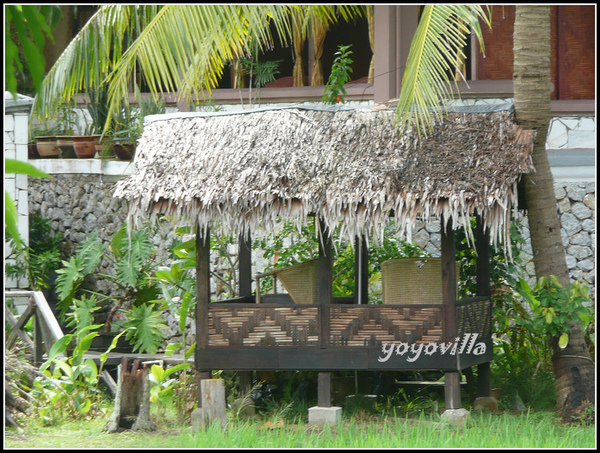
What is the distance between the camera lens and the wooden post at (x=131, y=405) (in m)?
6.33

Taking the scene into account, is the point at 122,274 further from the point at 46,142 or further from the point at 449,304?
the point at 449,304

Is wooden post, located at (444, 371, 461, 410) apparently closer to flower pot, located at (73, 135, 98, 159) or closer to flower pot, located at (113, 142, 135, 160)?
flower pot, located at (113, 142, 135, 160)

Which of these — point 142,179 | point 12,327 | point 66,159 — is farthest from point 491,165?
point 66,159

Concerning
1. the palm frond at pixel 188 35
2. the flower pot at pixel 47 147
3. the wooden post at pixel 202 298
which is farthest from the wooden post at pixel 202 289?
the flower pot at pixel 47 147

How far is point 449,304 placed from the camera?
6.44 metres

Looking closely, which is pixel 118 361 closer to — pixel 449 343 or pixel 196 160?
pixel 196 160

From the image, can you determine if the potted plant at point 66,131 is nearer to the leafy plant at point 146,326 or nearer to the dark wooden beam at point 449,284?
the leafy plant at point 146,326

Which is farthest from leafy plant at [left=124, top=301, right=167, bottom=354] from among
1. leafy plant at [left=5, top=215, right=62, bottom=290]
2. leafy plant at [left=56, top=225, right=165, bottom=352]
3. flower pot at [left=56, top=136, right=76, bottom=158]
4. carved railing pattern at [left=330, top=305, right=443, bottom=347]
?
carved railing pattern at [left=330, top=305, right=443, bottom=347]

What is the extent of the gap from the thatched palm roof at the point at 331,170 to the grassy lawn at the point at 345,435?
4.87 feet

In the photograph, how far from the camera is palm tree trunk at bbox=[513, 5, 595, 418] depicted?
6371 mm

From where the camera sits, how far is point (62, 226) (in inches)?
421

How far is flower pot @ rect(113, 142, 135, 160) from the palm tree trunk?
5.43 m

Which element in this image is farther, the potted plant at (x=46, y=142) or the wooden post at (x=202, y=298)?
the potted plant at (x=46, y=142)

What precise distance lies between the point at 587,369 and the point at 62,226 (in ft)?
23.0
